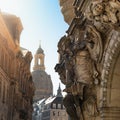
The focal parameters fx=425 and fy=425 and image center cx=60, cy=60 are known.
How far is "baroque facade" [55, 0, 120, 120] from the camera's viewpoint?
25.7 ft

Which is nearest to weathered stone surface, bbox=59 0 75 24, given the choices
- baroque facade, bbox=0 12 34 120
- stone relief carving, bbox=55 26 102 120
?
stone relief carving, bbox=55 26 102 120

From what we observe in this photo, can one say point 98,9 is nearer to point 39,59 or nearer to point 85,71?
point 85,71

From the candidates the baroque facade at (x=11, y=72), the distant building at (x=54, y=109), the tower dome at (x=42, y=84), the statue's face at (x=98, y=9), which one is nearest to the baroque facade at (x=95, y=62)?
the statue's face at (x=98, y=9)

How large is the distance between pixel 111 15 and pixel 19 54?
124 feet

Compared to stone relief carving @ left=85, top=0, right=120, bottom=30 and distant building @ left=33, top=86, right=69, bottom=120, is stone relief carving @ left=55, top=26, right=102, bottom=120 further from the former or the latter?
distant building @ left=33, top=86, right=69, bottom=120

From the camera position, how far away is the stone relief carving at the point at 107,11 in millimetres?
7487

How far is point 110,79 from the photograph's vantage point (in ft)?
28.6

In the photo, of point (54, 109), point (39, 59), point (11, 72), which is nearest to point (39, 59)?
point (39, 59)

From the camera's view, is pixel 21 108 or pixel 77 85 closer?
pixel 77 85

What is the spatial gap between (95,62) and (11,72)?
3340cm

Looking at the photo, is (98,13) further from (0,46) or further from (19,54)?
(19,54)

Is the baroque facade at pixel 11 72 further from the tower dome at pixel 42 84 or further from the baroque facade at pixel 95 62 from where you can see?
the tower dome at pixel 42 84

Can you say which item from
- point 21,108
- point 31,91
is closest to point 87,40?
point 21,108

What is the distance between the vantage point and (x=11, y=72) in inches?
1662
